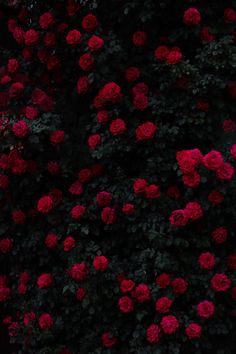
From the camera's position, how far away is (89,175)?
3330mm

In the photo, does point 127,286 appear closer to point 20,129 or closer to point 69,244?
point 69,244

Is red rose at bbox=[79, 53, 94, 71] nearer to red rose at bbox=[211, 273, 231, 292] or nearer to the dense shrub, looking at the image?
the dense shrub

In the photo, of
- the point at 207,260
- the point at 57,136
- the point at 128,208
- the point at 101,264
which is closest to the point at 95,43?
the point at 57,136

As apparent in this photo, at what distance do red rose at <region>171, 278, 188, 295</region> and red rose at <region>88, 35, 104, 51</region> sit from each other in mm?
1224

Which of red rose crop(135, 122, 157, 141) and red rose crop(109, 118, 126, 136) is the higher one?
red rose crop(109, 118, 126, 136)

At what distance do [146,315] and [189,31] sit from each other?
4.97ft

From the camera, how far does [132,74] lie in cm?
328

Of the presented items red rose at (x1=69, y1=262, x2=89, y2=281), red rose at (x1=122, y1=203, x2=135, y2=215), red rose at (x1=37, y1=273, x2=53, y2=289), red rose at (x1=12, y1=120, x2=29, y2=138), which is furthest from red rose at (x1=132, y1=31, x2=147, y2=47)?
red rose at (x1=37, y1=273, x2=53, y2=289)

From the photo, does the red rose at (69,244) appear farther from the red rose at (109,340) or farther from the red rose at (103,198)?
the red rose at (109,340)

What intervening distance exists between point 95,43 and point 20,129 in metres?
0.58

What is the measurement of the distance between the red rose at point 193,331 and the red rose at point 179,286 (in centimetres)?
17

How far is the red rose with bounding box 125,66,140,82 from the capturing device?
3.28 m

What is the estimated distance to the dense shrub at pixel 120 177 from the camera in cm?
302

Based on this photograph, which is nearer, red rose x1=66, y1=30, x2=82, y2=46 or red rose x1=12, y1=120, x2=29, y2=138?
red rose x1=12, y1=120, x2=29, y2=138
